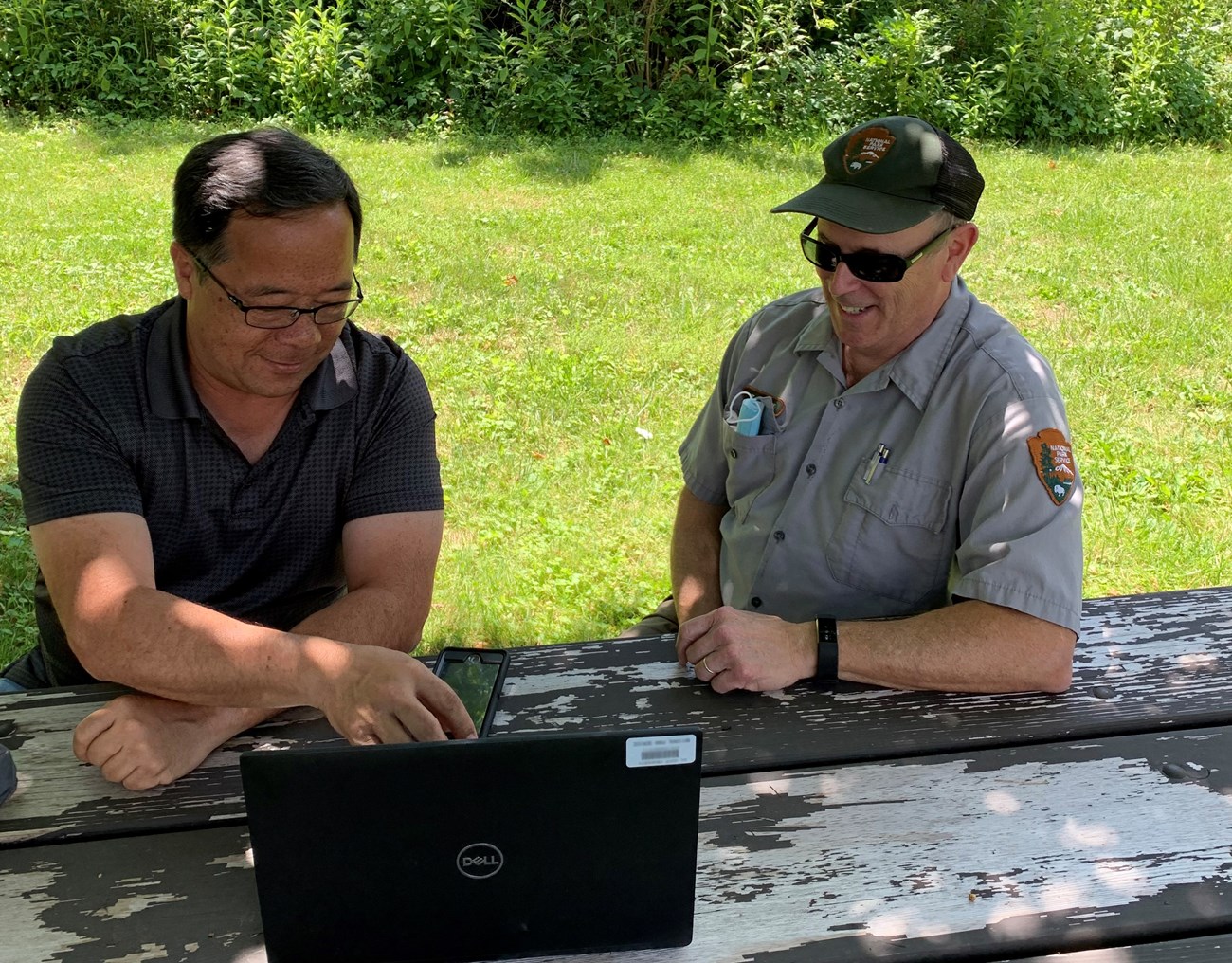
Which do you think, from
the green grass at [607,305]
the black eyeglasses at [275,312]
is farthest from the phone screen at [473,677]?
the green grass at [607,305]

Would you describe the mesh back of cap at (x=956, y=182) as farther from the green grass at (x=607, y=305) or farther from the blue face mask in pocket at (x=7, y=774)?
the green grass at (x=607, y=305)

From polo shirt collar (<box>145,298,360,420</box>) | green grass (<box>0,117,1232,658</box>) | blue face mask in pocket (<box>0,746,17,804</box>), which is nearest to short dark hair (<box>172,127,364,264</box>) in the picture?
polo shirt collar (<box>145,298,360,420</box>)

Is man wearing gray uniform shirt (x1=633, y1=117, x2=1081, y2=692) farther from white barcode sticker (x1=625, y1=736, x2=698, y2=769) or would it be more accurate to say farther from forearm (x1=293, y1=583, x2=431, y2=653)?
white barcode sticker (x1=625, y1=736, x2=698, y2=769)

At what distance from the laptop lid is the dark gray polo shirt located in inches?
39.9

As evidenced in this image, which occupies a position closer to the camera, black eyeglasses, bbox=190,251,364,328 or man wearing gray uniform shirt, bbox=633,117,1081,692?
man wearing gray uniform shirt, bbox=633,117,1081,692

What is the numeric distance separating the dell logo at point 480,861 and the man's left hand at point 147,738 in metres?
0.66

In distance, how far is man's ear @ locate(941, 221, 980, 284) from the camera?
2.44 metres

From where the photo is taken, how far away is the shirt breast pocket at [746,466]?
2613 millimetres

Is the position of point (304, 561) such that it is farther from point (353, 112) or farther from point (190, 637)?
point (353, 112)

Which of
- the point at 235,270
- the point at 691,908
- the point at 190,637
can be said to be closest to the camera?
the point at 691,908

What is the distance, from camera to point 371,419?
247 cm

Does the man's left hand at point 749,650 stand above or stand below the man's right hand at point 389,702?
below

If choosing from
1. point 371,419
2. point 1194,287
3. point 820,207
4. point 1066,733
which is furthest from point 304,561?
point 1194,287

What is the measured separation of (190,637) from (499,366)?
3916 millimetres
